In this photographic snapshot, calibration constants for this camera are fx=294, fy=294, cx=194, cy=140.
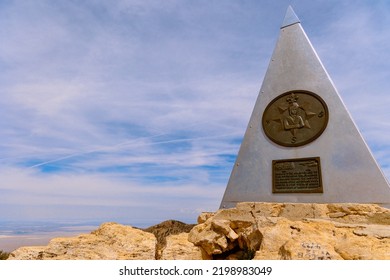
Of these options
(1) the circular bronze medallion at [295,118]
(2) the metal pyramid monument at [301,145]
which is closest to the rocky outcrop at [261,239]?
(2) the metal pyramid monument at [301,145]

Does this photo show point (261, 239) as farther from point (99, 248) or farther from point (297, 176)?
point (99, 248)

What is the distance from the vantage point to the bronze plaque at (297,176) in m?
5.50

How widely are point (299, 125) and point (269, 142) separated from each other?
0.70 m

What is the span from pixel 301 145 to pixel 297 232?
2.38 m

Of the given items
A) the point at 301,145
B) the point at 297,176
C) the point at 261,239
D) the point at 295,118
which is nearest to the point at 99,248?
the point at 261,239

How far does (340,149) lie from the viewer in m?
5.50

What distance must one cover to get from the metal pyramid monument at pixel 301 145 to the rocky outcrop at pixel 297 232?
1.55 ft

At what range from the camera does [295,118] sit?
604cm

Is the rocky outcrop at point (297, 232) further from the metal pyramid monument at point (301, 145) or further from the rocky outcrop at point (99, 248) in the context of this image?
the rocky outcrop at point (99, 248)

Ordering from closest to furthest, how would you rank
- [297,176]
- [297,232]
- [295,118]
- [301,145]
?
[297,232]
[297,176]
[301,145]
[295,118]

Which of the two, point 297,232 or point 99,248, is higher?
point 297,232

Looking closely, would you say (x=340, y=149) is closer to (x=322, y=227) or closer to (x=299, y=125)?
(x=299, y=125)
